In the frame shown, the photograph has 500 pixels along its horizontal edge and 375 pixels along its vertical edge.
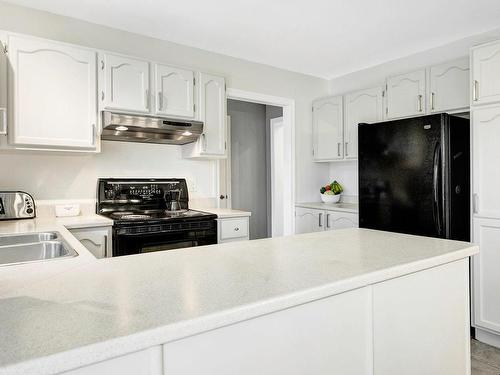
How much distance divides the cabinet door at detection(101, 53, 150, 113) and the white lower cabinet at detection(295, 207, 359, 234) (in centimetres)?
204

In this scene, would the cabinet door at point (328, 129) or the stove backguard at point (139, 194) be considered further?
the cabinet door at point (328, 129)

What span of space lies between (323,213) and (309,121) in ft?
3.83

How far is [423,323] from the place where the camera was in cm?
120

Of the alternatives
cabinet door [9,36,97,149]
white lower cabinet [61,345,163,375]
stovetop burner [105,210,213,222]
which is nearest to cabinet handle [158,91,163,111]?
cabinet door [9,36,97,149]

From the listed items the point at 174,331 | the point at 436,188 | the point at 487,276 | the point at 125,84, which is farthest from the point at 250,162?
the point at 174,331

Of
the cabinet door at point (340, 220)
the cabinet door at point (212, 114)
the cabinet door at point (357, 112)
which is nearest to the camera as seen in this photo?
the cabinet door at point (212, 114)

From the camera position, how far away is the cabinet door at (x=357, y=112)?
3.53m

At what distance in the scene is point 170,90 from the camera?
2896 millimetres

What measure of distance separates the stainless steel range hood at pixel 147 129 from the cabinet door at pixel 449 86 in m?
2.03

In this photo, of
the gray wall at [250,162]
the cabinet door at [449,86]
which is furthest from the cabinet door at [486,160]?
the gray wall at [250,162]

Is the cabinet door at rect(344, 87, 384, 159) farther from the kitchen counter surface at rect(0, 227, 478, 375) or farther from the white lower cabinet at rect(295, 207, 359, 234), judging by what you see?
the kitchen counter surface at rect(0, 227, 478, 375)

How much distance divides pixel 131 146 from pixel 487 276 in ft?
9.76

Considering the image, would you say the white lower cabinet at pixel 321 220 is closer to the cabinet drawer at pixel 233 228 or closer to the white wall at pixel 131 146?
the white wall at pixel 131 146

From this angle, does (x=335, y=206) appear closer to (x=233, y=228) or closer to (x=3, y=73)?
(x=233, y=228)
